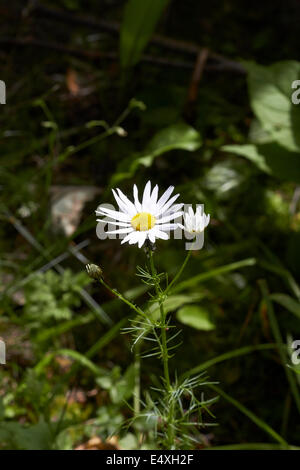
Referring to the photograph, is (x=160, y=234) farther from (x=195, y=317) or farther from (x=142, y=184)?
(x=142, y=184)

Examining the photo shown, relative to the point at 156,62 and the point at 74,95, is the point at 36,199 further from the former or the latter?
the point at 156,62

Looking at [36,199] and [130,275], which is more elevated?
[36,199]

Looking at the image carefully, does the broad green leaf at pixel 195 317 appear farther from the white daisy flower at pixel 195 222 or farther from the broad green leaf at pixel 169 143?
the white daisy flower at pixel 195 222

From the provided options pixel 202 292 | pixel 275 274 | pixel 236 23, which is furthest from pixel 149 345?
pixel 236 23

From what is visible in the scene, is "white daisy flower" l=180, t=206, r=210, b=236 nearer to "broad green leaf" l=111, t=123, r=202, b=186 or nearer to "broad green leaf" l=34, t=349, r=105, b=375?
"broad green leaf" l=34, t=349, r=105, b=375

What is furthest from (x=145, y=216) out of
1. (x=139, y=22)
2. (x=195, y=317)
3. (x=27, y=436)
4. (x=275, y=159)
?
(x=139, y=22)

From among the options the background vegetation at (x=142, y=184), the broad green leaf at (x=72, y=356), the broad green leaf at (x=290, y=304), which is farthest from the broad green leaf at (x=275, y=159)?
the broad green leaf at (x=72, y=356)
